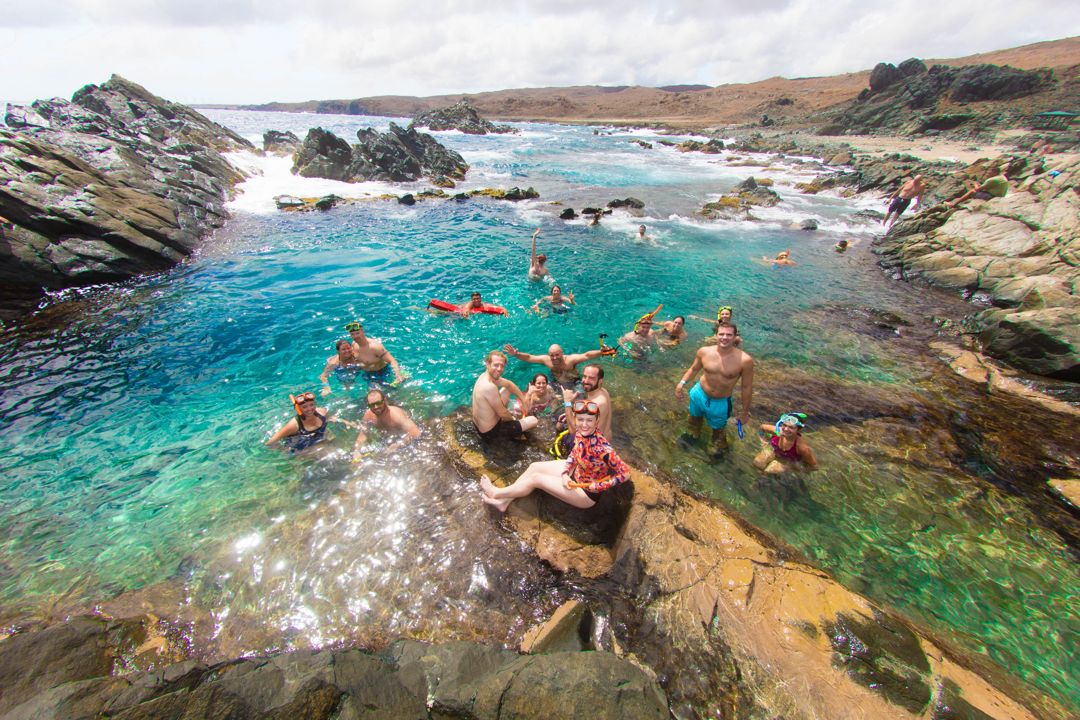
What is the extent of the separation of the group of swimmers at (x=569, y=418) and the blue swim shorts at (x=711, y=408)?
2 centimetres

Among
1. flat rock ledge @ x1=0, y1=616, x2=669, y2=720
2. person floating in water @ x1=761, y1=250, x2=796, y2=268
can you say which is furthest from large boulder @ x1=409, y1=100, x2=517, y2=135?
flat rock ledge @ x1=0, y1=616, x2=669, y2=720

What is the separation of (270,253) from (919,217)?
29.9m

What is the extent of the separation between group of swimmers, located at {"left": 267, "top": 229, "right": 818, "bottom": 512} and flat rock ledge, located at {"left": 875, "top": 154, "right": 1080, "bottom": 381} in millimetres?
7237

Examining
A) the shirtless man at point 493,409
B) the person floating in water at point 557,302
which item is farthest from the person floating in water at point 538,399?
the person floating in water at point 557,302

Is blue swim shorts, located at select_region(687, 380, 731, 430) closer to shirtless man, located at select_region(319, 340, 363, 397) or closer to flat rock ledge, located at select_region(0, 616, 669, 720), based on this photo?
flat rock ledge, located at select_region(0, 616, 669, 720)

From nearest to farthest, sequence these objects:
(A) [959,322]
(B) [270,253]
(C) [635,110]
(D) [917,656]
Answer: (D) [917,656] → (A) [959,322] → (B) [270,253] → (C) [635,110]

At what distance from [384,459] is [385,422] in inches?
30.3

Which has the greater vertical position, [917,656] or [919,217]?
[919,217]

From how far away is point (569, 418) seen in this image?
6668 mm

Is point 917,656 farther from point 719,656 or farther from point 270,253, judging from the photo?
point 270,253

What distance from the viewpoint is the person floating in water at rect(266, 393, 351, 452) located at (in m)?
7.04

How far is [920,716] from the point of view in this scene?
10.4ft

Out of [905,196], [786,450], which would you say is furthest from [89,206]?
[905,196]

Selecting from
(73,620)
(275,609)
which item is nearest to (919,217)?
(275,609)
